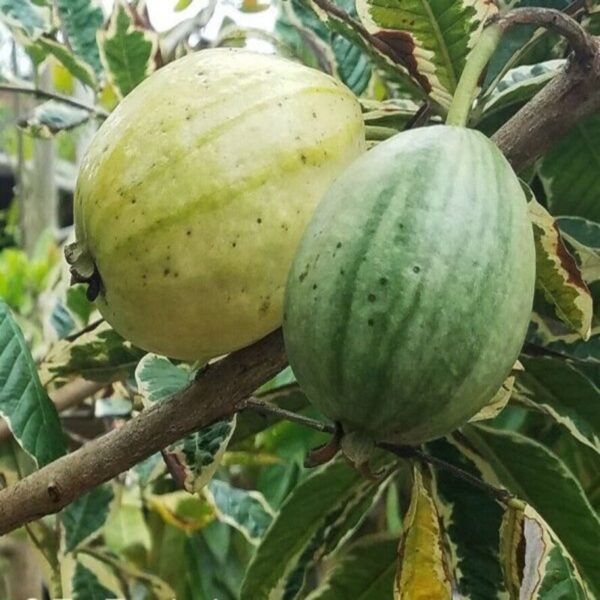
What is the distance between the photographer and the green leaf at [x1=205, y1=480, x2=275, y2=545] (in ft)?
3.30

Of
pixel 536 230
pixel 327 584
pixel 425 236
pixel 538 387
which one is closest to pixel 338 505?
pixel 327 584

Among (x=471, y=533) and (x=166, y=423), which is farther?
(x=471, y=533)

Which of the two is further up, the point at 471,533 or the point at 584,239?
the point at 584,239

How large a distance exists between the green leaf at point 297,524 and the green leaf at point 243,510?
182 mm

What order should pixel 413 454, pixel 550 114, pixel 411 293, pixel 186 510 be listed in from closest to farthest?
1. pixel 411 293
2. pixel 550 114
3. pixel 413 454
4. pixel 186 510

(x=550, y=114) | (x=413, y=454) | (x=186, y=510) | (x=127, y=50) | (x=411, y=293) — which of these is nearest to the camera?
(x=411, y=293)

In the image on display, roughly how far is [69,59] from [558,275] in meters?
0.61

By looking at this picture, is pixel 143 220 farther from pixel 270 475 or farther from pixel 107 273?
pixel 270 475

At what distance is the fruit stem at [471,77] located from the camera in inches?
18.6

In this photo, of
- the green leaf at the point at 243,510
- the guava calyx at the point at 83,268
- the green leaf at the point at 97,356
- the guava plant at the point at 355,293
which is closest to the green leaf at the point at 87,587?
the guava plant at the point at 355,293

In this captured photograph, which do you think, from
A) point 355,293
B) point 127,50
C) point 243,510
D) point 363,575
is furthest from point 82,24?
point 355,293

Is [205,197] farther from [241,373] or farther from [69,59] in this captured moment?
[69,59]

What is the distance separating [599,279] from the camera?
0.70 metres

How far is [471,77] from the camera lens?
479mm
